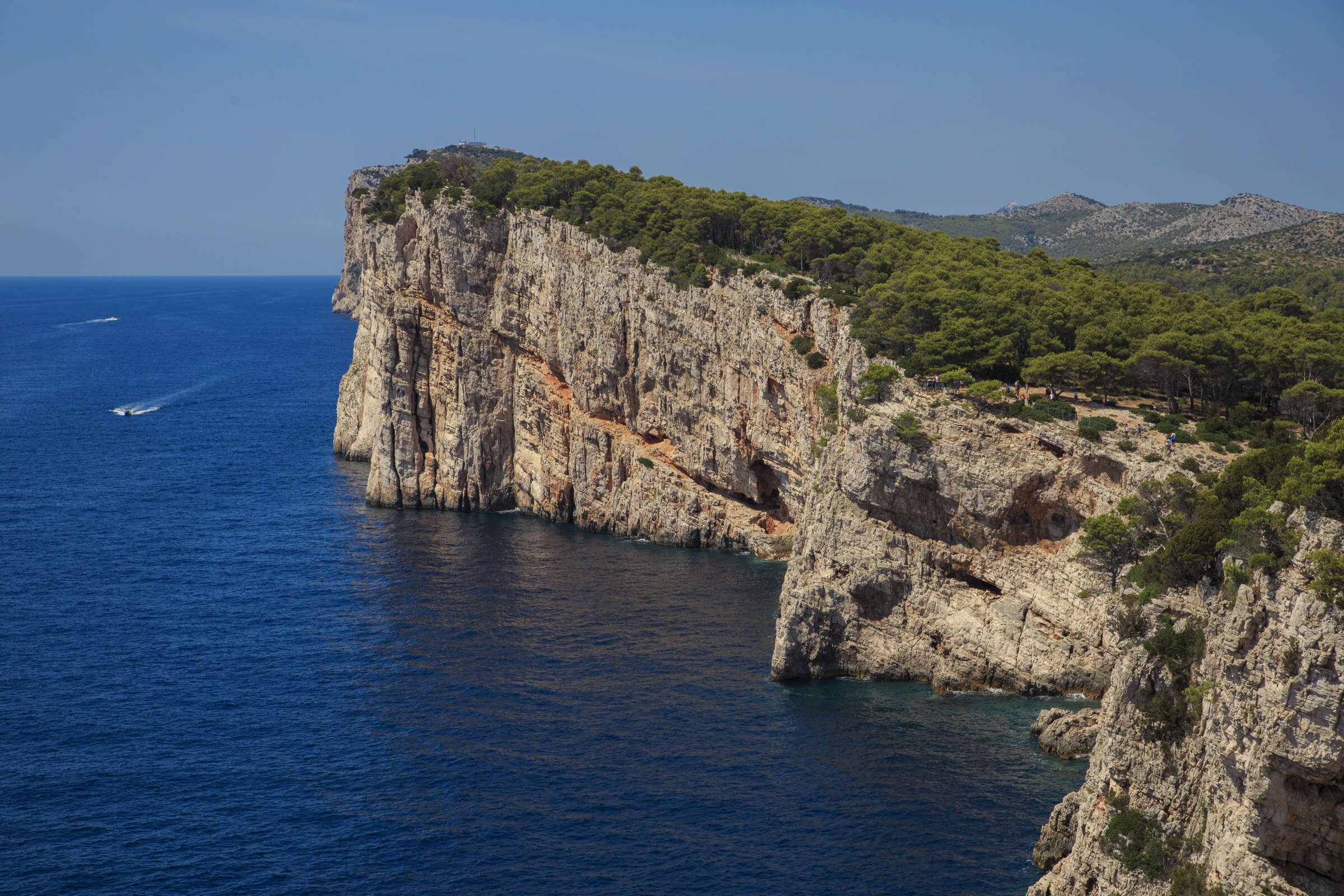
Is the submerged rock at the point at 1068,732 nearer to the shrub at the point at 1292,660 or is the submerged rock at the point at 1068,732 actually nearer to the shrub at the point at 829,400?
the shrub at the point at 1292,660

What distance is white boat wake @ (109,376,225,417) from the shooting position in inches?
6417

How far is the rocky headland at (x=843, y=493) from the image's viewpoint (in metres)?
34.6

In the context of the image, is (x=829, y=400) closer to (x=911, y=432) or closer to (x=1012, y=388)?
(x=911, y=432)

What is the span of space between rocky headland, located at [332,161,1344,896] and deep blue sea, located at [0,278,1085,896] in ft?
17.0

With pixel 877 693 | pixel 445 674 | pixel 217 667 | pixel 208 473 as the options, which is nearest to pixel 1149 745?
pixel 877 693

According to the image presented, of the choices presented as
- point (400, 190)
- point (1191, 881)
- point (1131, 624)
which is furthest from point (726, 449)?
point (1191, 881)

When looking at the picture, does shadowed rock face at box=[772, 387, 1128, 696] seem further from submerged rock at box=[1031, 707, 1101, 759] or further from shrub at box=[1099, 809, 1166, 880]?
shrub at box=[1099, 809, 1166, 880]

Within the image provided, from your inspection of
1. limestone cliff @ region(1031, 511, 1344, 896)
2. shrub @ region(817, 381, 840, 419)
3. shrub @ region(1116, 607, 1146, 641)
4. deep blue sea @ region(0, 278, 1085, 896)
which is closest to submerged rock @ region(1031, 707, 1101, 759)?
deep blue sea @ region(0, 278, 1085, 896)

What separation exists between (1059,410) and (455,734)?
43.5m

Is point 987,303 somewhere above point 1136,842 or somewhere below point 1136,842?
above

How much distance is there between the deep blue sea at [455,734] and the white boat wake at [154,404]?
199 feet

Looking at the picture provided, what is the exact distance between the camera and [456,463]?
117000 mm

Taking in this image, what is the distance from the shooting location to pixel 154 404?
17038cm

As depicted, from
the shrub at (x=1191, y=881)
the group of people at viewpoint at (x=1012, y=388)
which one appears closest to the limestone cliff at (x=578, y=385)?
the group of people at viewpoint at (x=1012, y=388)
